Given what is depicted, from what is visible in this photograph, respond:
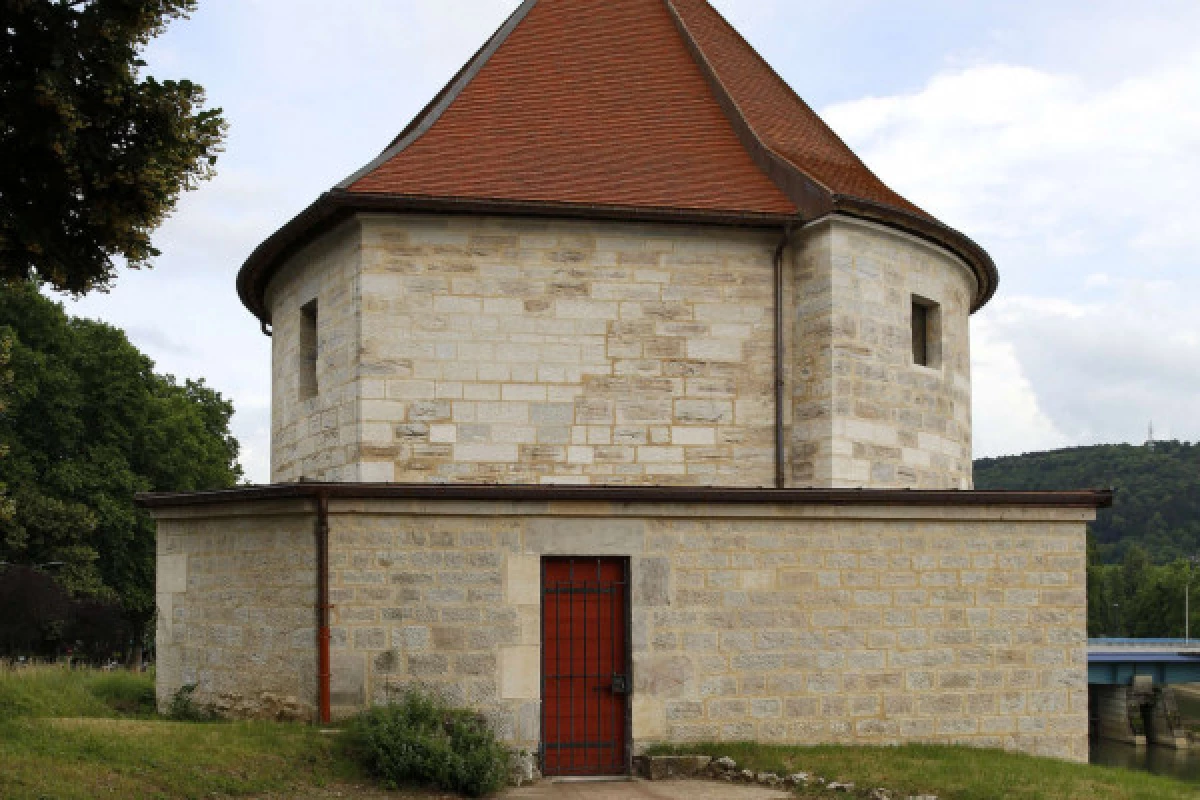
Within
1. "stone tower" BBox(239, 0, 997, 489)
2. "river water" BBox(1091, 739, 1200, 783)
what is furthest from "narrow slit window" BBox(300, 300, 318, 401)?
"river water" BBox(1091, 739, 1200, 783)

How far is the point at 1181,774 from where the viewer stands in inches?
1467

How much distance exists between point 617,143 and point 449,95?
2299 mm

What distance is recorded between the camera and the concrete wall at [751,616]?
11500 mm

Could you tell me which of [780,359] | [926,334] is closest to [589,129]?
[780,359]

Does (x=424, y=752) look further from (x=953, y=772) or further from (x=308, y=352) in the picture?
(x=308, y=352)

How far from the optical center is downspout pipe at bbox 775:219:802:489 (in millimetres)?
14664

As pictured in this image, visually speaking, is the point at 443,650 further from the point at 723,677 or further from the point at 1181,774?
the point at 1181,774

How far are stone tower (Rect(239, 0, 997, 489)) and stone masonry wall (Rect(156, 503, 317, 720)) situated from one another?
174 cm

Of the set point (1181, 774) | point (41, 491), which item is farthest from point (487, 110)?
point (1181, 774)

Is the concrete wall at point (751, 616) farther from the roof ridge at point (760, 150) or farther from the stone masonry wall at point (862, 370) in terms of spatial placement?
the roof ridge at point (760, 150)

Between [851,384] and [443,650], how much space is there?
19.0 feet

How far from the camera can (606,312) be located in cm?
1448

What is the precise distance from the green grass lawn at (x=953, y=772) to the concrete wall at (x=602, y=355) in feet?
11.3

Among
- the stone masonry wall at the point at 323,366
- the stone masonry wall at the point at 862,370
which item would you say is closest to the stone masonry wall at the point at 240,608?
the stone masonry wall at the point at 323,366
